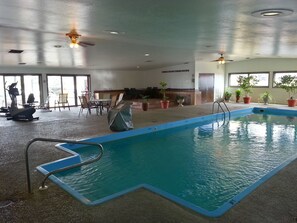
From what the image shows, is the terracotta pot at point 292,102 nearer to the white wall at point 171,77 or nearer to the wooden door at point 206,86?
the wooden door at point 206,86

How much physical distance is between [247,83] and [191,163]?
29.2 ft

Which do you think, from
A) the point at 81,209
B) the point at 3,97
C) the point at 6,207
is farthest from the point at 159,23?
the point at 3,97

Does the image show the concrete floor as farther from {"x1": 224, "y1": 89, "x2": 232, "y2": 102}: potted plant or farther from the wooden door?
{"x1": 224, "y1": 89, "x2": 232, "y2": 102}: potted plant

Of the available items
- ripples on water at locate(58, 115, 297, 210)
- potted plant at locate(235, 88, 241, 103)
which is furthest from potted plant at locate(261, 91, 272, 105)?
ripples on water at locate(58, 115, 297, 210)

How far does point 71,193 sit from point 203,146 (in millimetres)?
3550

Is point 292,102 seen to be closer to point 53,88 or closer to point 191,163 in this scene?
point 191,163

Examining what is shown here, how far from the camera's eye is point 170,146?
5.60 m

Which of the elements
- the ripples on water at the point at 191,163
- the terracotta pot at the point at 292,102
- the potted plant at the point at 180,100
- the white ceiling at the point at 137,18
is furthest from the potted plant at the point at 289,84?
the white ceiling at the point at 137,18

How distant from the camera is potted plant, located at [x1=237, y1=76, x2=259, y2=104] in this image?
39.3ft

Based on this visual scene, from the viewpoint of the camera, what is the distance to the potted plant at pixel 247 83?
1198 cm

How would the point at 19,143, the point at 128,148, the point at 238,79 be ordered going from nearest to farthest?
the point at 19,143 < the point at 128,148 < the point at 238,79

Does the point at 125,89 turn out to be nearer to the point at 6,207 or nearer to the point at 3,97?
the point at 3,97

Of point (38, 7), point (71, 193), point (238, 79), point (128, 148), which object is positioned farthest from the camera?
point (238, 79)

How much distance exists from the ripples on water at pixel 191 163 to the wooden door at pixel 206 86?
5.80m
